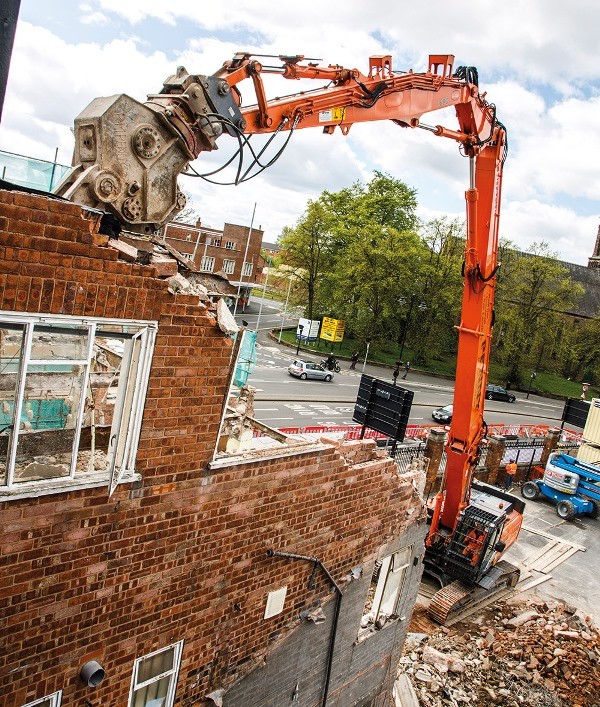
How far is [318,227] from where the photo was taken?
48.7 meters

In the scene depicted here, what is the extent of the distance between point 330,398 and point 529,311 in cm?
2570

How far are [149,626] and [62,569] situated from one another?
1171 millimetres

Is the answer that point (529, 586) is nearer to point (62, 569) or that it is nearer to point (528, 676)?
point (528, 676)

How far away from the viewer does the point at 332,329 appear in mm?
45312

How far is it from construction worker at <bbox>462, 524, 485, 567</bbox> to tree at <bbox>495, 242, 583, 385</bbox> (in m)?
35.9

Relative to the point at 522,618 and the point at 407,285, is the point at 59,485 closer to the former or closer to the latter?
the point at 522,618

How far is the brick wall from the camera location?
147 inches

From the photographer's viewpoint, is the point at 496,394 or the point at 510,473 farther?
the point at 496,394

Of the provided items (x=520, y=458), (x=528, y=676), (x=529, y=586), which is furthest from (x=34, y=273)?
(x=520, y=458)

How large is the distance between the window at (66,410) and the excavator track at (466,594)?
11335mm

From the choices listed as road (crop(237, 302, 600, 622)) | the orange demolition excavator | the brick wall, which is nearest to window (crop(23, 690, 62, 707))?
the brick wall

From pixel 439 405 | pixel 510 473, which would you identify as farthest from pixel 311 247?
pixel 510 473

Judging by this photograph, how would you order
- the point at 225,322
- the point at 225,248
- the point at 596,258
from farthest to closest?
1. the point at 596,258
2. the point at 225,248
3. the point at 225,322

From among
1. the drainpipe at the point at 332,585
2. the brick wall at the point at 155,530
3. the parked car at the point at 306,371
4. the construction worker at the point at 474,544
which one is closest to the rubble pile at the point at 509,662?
the construction worker at the point at 474,544
